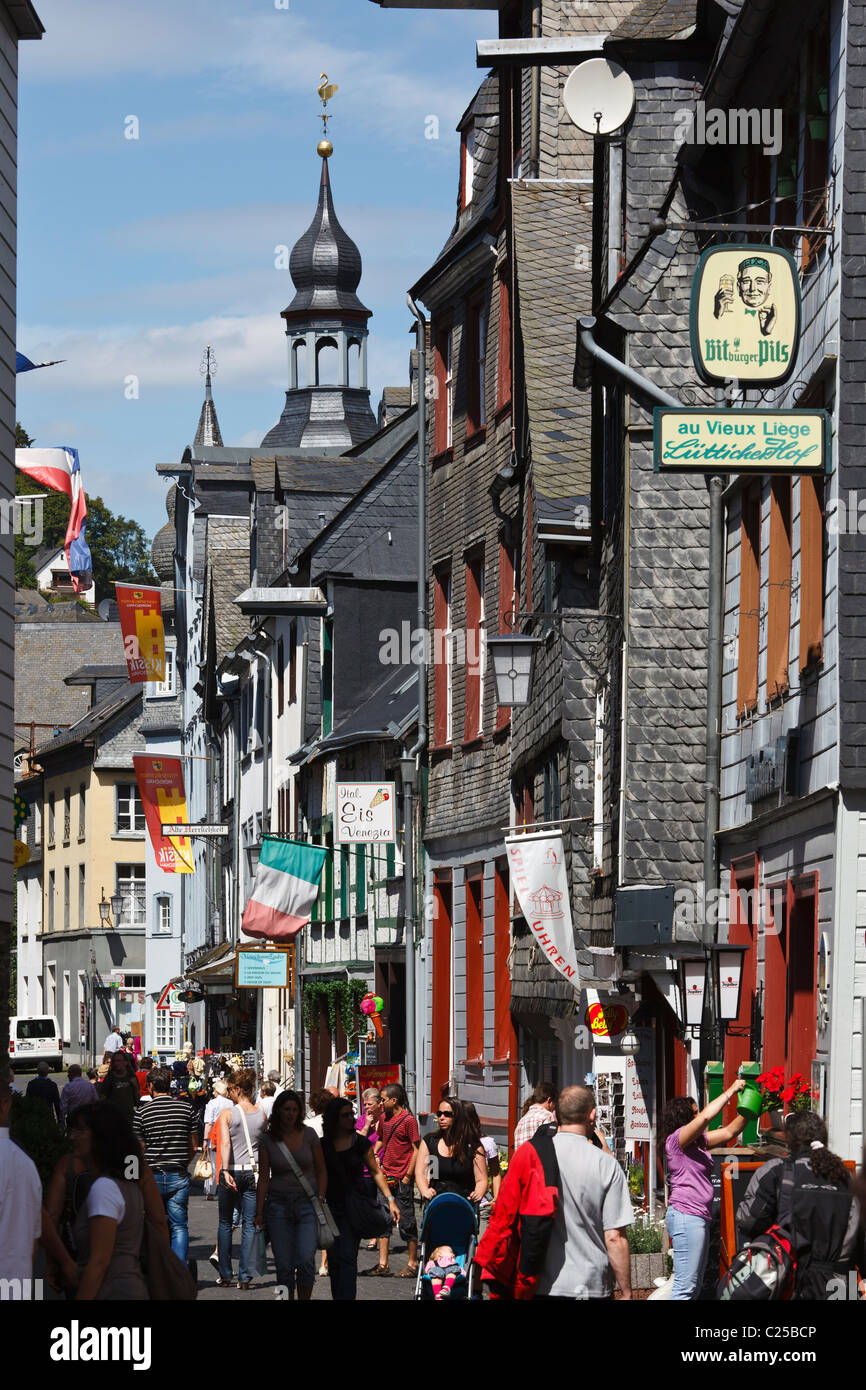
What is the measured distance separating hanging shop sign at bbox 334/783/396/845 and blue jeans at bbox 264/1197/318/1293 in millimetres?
18237

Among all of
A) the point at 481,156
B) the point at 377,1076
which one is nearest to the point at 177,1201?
the point at 377,1076

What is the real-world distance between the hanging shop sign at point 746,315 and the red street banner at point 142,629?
37.4 meters

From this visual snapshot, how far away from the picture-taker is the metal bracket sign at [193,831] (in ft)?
165

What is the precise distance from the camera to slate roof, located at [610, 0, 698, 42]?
1900 centimetres

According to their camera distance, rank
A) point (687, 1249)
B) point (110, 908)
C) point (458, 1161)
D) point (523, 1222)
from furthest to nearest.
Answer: point (110, 908) → point (458, 1161) → point (687, 1249) → point (523, 1222)

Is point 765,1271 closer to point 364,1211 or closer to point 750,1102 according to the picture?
point 750,1102

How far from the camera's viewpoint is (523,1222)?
374 inches

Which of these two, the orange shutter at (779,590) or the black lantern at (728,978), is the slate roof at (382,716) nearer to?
the orange shutter at (779,590)

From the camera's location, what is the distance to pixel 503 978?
87.9 ft

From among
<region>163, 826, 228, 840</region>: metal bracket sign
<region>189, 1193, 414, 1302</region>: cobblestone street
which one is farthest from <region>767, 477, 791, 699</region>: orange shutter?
<region>163, 826, 228, 840</region>: metal bracket sign

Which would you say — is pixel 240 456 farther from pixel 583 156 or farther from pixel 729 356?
pixel 729 356

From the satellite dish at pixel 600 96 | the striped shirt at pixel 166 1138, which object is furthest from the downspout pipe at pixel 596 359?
the striped shirt at pixel 166 1138

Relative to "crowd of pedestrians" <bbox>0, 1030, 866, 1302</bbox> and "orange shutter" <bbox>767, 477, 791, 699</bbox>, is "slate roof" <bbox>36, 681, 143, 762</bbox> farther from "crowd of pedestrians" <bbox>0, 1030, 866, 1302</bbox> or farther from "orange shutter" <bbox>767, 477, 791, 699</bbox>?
"orange shutter" <bbox>767, 477, 791, 699</bbox>

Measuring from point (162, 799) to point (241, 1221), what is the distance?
109ft
